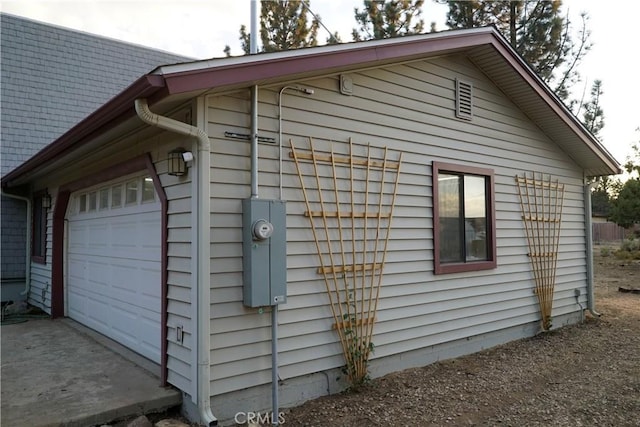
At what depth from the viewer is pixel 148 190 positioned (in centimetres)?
474

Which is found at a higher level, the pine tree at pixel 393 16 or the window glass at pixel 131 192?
the pine tree at pixel 393 16

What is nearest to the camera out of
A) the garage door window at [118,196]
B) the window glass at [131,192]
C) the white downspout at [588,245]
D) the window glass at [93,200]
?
the garage door window at [118,196]

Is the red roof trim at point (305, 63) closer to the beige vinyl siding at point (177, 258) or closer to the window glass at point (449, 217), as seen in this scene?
the beige vinyl siding at point (177, 258)

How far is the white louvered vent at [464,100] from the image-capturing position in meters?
5.80

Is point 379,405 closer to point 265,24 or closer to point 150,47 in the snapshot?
point 150,47

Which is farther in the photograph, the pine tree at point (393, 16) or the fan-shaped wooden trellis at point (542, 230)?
the pine tree at point (393, 16)

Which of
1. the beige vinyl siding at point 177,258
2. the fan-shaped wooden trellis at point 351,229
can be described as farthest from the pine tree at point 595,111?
the beige vinyl siding at point 177,258

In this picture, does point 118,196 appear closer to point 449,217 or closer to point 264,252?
point 264,252

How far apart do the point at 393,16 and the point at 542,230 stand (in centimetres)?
811

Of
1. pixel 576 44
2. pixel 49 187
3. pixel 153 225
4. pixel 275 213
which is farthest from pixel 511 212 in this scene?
pixel 576 44

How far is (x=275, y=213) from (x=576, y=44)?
13715mm

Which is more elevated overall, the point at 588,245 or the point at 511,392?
the point at 588,245

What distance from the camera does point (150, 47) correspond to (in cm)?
1145
